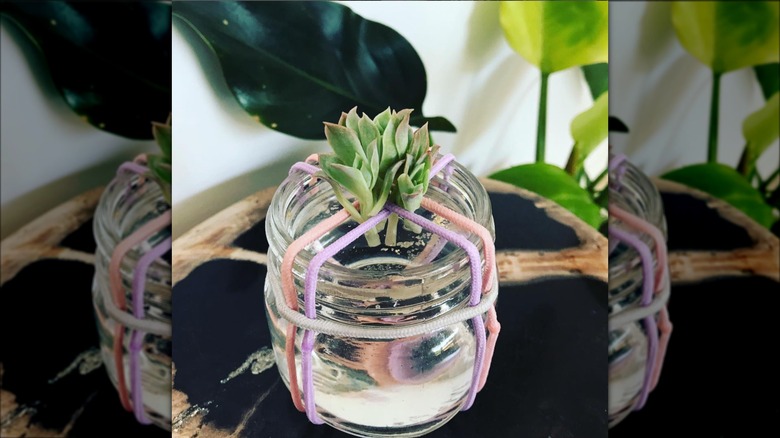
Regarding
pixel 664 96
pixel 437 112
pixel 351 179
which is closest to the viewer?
pixel 351 179

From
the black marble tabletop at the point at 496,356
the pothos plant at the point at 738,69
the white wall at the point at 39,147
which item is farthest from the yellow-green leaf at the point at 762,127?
the white wall at the point at 39,147

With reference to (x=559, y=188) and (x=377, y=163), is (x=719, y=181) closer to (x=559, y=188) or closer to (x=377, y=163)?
(x=559, y=188)

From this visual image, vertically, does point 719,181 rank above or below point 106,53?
below

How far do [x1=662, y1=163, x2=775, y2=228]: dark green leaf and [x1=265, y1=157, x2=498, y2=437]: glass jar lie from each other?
0.75 ft

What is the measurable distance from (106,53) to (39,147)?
74mm

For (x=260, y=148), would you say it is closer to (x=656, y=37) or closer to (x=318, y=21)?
(x=318, y=21)

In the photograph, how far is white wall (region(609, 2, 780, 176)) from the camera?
0.48m

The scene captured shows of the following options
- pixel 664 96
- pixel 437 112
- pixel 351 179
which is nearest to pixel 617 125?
pixel 664 96

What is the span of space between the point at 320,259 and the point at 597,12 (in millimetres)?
227

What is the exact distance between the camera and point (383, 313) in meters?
0.32

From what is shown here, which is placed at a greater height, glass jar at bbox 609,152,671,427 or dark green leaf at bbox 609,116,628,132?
dark green leaf at bbox 609,116,628,132

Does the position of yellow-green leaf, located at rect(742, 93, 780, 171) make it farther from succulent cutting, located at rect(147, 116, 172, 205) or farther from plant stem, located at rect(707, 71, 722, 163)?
succulent cutting, located at rect(147, 116, 172, 205)

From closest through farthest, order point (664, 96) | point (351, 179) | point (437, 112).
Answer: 1. point (351, 179)
2. point (437, 112)
3. point (664, 96)

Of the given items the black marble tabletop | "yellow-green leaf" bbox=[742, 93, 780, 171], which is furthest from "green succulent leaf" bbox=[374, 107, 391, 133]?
"yellow-green leaf" bbox=[742, 93, 780, 171]
